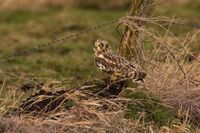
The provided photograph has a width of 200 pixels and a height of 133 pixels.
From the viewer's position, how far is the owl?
8.35 metres

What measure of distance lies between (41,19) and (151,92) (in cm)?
942

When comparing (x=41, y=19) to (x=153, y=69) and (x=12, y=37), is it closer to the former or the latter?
(x=12, y=37)

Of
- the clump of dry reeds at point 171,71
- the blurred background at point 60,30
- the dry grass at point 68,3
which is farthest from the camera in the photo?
the dry grass at point 68,3

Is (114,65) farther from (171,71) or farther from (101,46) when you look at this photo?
(171,71)

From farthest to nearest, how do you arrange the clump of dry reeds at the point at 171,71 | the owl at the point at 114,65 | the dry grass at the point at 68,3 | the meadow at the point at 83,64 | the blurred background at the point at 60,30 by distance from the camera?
the dry grass at the point at 68,3 → the blurred background at the point at 60,30 → the clump of dry reeds at the point at 171,71 → the owl at the point at 114,65 → the meadow at the point at 83,64

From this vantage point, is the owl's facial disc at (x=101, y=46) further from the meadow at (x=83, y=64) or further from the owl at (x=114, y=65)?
the meadow at (x=83, y=64)

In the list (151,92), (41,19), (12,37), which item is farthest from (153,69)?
(41,19)

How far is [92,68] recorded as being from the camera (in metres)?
12.3

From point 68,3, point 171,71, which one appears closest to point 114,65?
point 171,71

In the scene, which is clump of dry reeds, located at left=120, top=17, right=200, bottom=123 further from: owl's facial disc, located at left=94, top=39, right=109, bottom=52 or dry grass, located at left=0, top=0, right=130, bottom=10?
dry grass, located at left=0, top=0, right=130, bottom=10

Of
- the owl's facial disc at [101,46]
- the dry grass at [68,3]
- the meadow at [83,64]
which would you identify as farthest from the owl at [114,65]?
the dry grass at [68,3]

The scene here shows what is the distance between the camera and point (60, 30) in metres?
16.4

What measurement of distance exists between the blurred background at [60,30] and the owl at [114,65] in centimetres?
100

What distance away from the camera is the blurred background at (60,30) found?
12.3m
